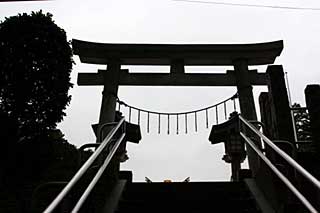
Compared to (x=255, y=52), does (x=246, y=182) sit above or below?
below

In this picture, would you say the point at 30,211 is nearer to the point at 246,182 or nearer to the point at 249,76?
the point at 246,182

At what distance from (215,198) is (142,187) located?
1019 mm

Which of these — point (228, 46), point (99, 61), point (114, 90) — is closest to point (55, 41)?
point (99, 61)

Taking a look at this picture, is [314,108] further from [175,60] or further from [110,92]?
[110,92]

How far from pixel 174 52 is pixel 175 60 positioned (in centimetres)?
20

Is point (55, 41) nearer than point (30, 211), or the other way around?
point (30, 211)

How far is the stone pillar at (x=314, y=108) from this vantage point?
572 cm

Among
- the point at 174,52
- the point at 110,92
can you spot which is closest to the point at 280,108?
the point at 174,52

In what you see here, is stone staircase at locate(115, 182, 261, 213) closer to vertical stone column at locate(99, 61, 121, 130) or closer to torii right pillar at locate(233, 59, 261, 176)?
torii right pillar at locate(233, 59, 261, 176)

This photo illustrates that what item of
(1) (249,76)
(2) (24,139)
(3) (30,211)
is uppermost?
(1) (249,76)

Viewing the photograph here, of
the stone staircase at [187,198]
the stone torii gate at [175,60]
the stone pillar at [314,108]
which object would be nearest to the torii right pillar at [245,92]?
the stone torii gate at [175,60]

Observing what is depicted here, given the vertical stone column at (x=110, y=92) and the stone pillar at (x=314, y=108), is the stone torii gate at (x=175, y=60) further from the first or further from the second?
the stone pillar at (x=314, y=108)

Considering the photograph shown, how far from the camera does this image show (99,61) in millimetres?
8016

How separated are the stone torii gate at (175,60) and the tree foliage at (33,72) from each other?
1.84ft
